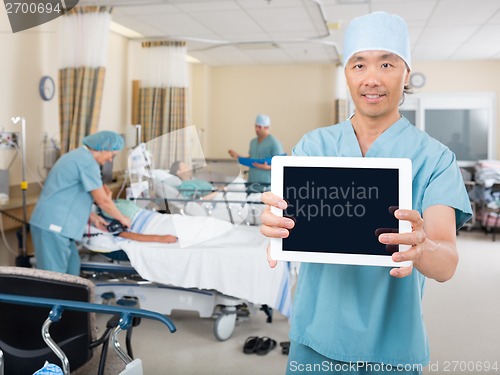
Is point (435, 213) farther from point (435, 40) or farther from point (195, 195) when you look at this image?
point (435, 40)

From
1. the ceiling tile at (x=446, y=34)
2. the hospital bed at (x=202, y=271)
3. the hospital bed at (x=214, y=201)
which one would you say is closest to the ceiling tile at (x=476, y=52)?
the ceiling tile at (x=446, y=34)

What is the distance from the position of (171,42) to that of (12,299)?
478 centimetres

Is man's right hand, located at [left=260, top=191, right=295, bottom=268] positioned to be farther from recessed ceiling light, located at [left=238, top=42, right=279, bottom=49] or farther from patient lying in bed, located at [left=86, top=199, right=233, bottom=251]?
recessed ceiling light, located at [left=238, top=42, right=279, bottom=49]

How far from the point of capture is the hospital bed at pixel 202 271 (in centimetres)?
323

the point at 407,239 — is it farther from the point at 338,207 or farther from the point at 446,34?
the point at 446,34

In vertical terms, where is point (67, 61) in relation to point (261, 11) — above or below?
below

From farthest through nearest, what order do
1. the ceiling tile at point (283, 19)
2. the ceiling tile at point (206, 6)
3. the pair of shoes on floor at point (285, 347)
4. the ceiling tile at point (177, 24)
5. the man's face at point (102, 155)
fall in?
1. the ceiling tile at point (177, 24)
2. the ceiling tile at point (283, 19)
3. the ceiling tile at point (206, 6)
4. the man's face at point (102, 155)
5. the pair of shoes on floor at point (285, 347)

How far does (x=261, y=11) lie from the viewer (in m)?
5.02

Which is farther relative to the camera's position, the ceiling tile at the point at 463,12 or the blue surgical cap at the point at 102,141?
the ceiling tile at the point at 463,12

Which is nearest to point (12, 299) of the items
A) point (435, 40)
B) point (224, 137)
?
point (435, 40)

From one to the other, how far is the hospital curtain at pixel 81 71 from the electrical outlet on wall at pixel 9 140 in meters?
0.50

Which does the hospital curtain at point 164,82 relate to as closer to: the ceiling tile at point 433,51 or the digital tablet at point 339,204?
the ceiling tile at point 433,51

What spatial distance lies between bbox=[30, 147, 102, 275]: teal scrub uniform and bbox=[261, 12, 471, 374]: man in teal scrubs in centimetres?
238

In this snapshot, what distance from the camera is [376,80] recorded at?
48.0 inches
